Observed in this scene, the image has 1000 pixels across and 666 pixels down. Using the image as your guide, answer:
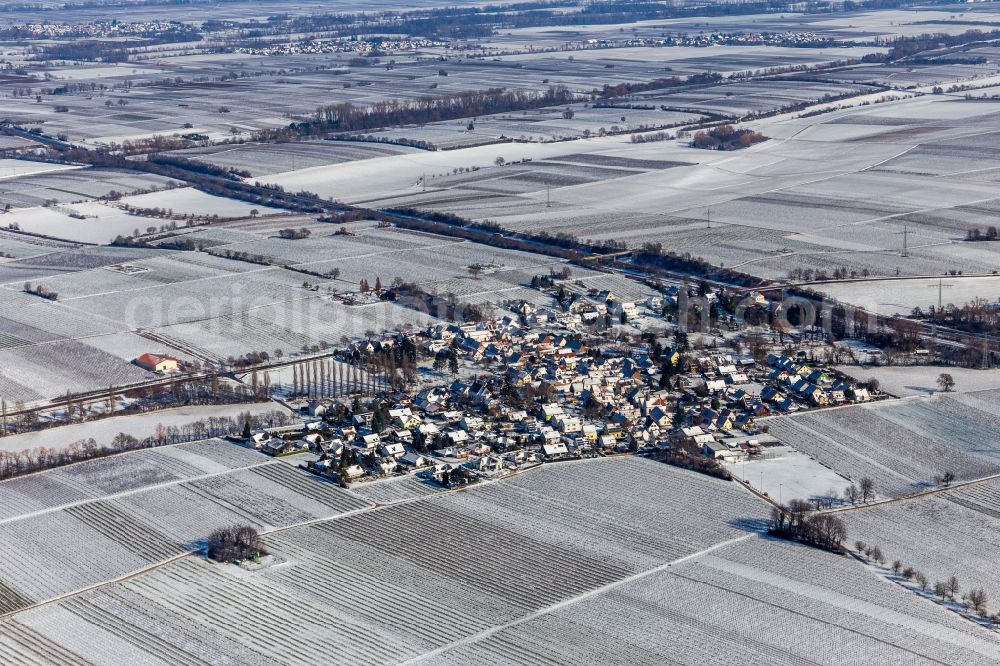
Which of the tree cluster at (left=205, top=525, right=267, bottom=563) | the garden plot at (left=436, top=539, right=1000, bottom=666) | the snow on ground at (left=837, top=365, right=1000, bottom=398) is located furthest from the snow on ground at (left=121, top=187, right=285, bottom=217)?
the garden plot at (left=436, top=539, right=1000, bottom=666)

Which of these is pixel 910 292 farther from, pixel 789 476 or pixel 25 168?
pixel 25 168

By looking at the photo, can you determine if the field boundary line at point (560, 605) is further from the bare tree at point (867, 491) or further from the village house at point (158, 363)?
the village house at point (158, 363)

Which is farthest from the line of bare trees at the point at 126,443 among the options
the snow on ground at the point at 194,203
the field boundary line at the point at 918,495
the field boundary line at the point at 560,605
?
the snow on ground at the point at 194,203

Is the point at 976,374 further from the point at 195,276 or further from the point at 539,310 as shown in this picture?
the point at 195,276

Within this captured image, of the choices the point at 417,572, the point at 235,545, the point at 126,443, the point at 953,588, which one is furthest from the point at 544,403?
the point at 953,588

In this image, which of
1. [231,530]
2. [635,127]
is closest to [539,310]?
A: [231,530]

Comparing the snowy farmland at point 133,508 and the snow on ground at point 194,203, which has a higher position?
the snow on ground at point 194,203
